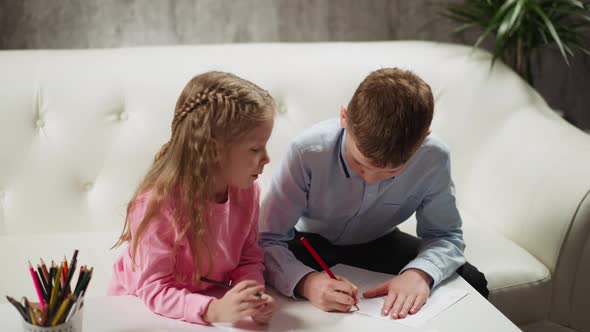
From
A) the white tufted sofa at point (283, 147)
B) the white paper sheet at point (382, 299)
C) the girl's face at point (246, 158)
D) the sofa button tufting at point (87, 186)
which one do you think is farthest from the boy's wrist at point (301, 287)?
the sofa button tufting at point (87, 186)

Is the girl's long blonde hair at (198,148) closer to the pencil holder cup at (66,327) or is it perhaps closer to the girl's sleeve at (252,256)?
the girl's sleeve at (252,256)

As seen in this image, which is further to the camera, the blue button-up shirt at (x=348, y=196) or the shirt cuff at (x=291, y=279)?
the blue button-up shirt at (x=348, y=196)

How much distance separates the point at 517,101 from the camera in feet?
6.98

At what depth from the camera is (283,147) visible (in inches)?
78.7

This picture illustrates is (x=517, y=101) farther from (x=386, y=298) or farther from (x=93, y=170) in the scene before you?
(x=93, y=170)

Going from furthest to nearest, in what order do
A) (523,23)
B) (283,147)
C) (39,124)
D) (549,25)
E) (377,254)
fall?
1. (523,23)
2. (549,25)
3. (283,147)
4. (39,124)
5. (377,254)

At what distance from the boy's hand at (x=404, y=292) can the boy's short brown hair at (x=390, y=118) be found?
0.75 ft

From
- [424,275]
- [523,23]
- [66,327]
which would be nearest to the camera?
[66,327]

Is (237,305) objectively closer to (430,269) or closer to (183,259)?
(183,259)

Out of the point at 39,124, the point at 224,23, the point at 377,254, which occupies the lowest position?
the point at 377,254

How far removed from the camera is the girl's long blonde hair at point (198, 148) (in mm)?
1194

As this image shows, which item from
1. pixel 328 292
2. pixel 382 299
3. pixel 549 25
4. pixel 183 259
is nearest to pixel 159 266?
pixel 183 259

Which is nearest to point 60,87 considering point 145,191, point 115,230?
point 115,230

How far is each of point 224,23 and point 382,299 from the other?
1466 mm
